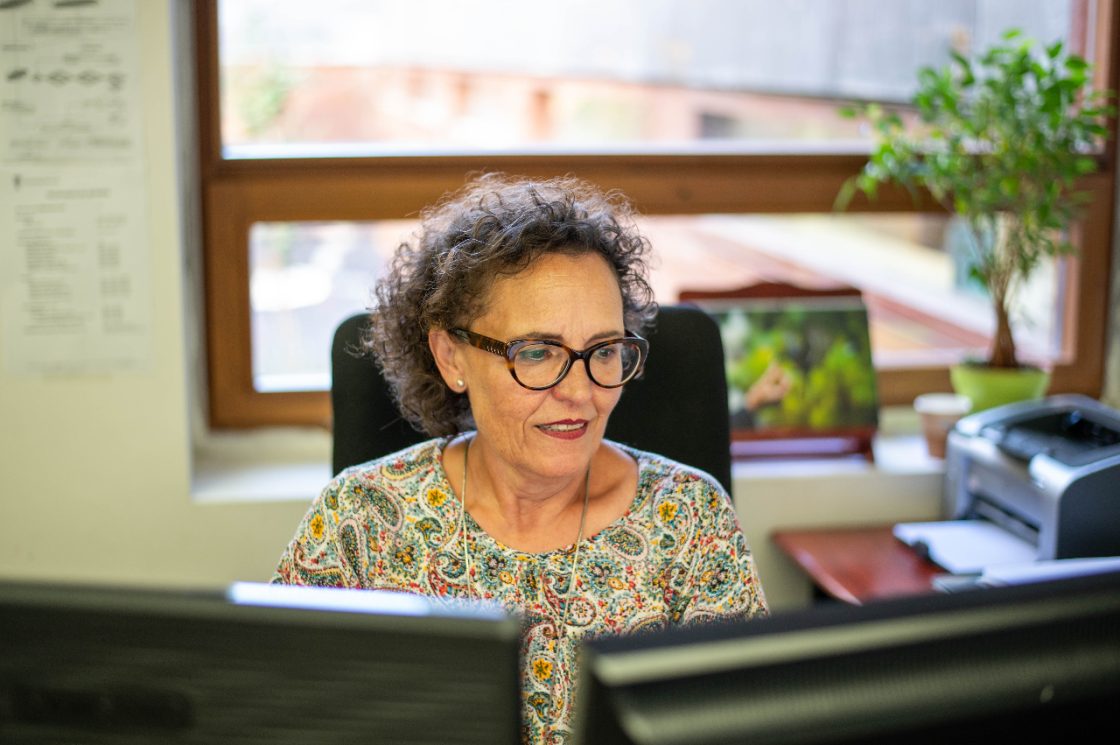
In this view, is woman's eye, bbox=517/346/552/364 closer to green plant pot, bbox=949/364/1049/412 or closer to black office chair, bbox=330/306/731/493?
black office chair, bbox=330/306/731/493

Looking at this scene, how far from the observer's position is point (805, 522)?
8.55 ft

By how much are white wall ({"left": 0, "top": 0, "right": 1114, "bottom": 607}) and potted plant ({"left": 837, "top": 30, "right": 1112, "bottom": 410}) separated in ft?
4.75

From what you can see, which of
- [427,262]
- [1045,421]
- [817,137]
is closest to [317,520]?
[427,262]

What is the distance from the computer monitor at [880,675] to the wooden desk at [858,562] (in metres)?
1.45

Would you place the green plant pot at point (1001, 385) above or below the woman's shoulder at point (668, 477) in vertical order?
below

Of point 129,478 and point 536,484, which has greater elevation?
point 536,484

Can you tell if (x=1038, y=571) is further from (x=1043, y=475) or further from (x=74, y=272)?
(x=74, y=272)

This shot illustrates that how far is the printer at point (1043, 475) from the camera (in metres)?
2.05

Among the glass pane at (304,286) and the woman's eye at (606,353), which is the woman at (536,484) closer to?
the woman's eye at (606,353)

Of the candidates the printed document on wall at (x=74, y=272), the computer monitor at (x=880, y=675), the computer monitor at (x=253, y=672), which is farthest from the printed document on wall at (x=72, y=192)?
the computer monitor at (x=880, y=675)

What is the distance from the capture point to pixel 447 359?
5.32ft

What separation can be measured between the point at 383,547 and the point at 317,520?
89mm

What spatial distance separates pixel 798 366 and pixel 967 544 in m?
0.56

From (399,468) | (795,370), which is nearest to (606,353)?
(399,468)
